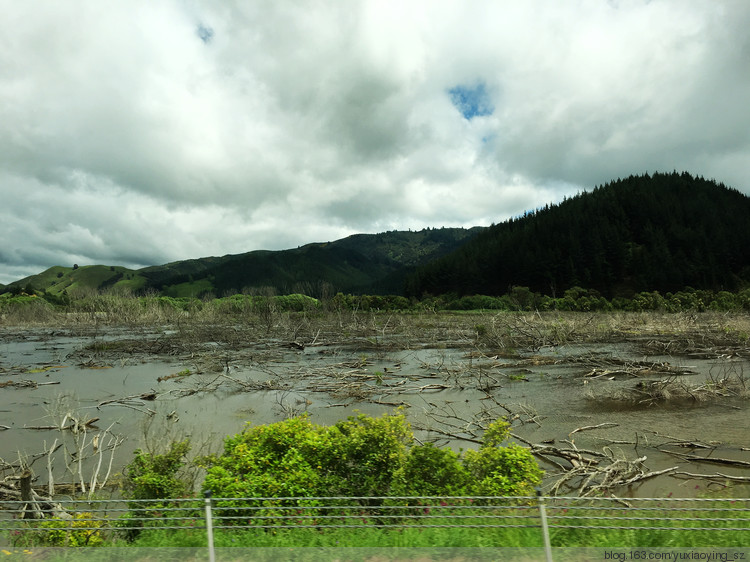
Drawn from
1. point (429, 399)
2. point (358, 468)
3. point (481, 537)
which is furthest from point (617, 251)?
point (481, 537)

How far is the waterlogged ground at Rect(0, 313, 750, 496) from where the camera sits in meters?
9.48

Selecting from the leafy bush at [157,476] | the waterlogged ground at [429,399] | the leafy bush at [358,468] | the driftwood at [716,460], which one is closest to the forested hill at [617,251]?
the waterlogged ground at [429,399]

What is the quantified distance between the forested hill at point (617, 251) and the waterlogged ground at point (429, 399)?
67890 millimetres

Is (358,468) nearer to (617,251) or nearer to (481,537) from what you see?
(481,537)

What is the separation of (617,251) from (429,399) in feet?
327

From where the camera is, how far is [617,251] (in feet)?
324

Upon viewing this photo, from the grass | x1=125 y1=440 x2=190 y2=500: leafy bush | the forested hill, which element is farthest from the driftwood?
the forested hill

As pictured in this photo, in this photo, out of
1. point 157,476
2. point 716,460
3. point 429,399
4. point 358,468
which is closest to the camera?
point 157,476

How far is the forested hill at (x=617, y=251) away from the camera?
91.9 metres

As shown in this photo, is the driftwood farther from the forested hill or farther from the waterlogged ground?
the forested hill

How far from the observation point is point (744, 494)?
7426 millimetres

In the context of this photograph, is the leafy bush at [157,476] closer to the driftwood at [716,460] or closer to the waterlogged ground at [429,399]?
the waterlogged ground at [429,399]

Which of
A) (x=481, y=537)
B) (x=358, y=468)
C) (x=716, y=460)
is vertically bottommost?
(x=716, y=460)

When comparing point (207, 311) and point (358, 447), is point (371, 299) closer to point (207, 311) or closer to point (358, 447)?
point (207, 311)
